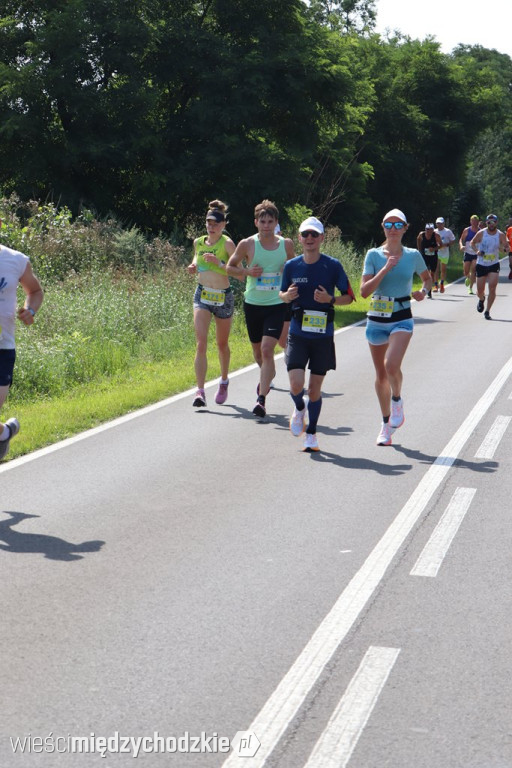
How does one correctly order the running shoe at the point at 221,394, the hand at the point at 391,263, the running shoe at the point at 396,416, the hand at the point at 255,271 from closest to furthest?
the hand at the point at 391,263 → the running shoe at the point at 396,416 → the hand at the point at 255,271 → the running shoe at the point at 221,394

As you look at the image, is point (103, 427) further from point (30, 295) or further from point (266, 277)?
point (30, 295)

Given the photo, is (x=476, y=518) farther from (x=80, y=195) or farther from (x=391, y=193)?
(x=391, y=193)

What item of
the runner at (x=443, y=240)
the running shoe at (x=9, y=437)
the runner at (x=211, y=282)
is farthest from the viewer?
the runner at (x=443, y=240)

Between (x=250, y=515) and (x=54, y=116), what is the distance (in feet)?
75.0

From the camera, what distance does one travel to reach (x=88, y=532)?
6.71 meters

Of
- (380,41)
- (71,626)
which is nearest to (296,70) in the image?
(71,626)

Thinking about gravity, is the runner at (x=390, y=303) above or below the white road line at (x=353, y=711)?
above

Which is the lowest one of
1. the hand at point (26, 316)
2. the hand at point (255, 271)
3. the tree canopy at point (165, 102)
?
the hand at point (26, 316)

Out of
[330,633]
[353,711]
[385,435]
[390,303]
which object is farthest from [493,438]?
[353,711]

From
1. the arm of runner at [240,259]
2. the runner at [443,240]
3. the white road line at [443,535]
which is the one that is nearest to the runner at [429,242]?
the runner at [443,240]

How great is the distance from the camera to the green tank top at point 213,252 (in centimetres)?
1127

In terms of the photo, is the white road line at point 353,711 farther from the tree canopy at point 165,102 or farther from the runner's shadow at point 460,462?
Result: the tree canopy at point 165,102

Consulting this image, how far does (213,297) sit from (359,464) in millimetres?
3137

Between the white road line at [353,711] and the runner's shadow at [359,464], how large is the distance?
3.81 meters
